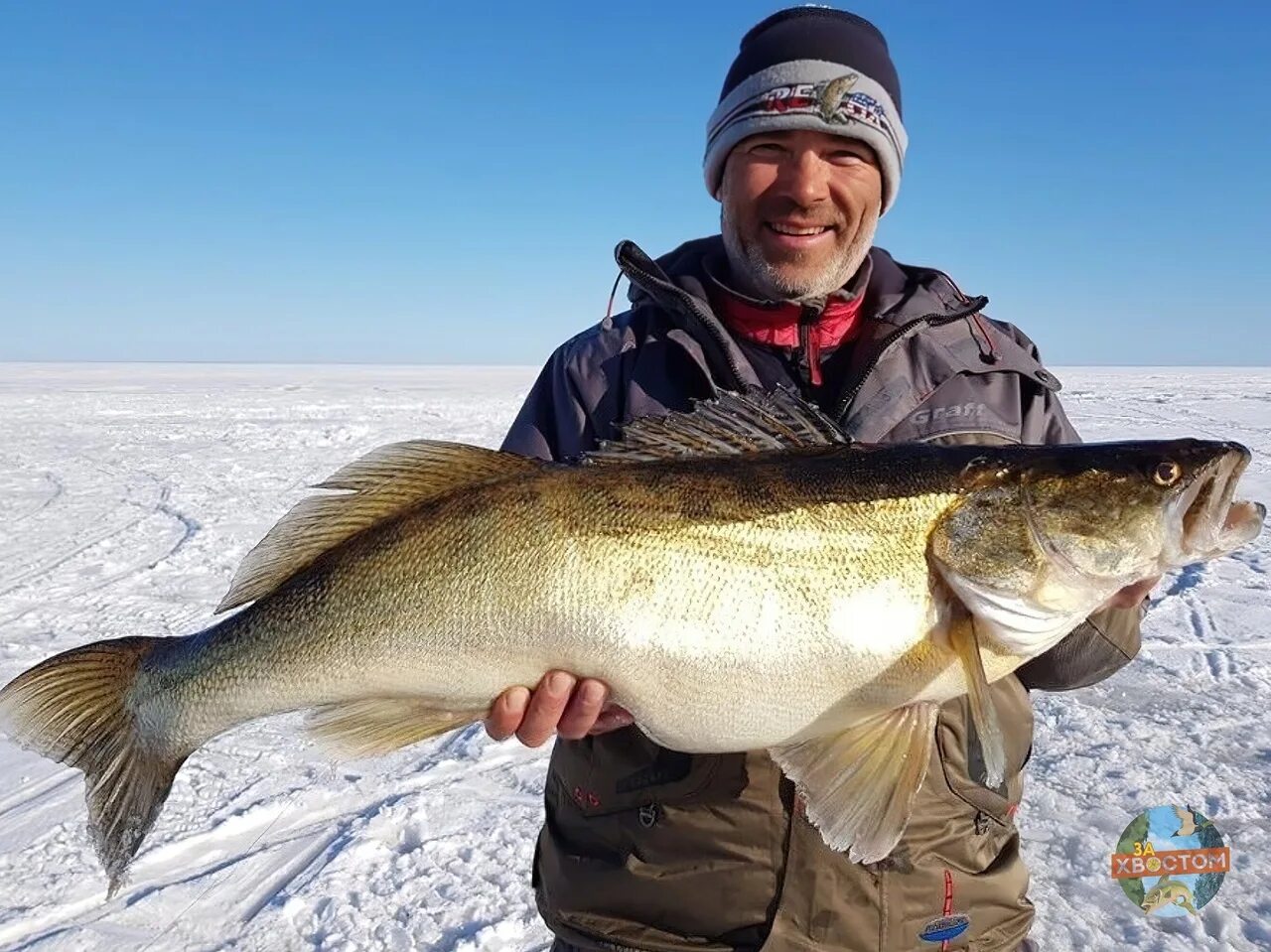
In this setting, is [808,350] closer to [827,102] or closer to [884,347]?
[884,347]

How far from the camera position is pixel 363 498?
82.7 inches

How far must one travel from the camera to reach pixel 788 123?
2.49 meters

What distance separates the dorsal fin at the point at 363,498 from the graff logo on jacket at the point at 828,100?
1.29 metres

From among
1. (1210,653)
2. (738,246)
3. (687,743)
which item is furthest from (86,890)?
(1210,653)

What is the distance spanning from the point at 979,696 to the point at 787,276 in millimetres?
1198

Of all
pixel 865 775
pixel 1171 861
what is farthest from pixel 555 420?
pixel 1171 861

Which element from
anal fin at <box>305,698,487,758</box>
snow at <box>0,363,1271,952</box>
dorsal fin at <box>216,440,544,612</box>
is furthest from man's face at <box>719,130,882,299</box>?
snow at <box>0,363,1271,952</box>

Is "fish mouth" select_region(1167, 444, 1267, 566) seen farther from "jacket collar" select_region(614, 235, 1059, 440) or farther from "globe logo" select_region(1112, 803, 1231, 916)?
"globe logo" select_region(1112, 803, 1231, 916)

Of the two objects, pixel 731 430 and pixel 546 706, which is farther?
pixel 731 430

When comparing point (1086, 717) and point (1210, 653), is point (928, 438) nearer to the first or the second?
point (1086, 717)

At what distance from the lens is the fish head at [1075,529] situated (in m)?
1.87

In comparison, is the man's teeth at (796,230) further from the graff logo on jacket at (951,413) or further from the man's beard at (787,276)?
the graff logo on jacket at (951,413)

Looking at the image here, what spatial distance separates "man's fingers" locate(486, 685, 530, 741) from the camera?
1941 millimetres

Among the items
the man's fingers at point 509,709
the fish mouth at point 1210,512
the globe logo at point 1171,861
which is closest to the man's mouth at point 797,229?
the fish mouth at point 1210,512
